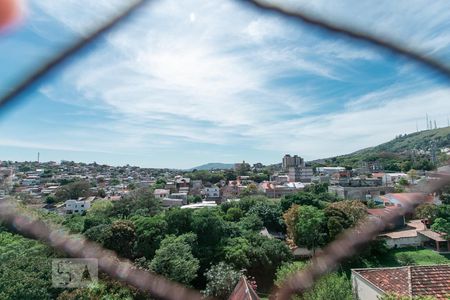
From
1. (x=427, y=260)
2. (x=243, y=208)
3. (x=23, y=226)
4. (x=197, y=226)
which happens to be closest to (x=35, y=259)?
(x=197, y=226)

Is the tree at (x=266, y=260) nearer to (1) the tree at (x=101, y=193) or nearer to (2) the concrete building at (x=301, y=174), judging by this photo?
(1) the tree at (x=101, y=193)

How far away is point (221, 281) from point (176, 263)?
1450 mm

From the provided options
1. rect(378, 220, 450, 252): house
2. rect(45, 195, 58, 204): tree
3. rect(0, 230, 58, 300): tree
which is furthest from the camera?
rect(45, 195, 58, 204): tree

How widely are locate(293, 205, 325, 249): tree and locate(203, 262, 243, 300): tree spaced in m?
3.45

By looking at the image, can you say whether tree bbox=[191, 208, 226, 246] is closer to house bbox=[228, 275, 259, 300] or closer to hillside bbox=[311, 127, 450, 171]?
house bbox=[228, 275, 259, 300]

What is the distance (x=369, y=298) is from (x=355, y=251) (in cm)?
770

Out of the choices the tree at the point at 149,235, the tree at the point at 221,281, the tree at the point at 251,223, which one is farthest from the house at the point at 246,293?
the tree at the point at 251,223

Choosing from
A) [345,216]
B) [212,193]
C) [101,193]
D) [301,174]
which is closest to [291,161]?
[301,174]

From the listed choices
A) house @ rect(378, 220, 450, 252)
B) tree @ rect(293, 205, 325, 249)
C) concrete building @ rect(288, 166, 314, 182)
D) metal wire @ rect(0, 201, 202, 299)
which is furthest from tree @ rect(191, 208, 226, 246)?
concrete building @ rect(288, 166, 314, 182)

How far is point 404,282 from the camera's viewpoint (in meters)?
6.56

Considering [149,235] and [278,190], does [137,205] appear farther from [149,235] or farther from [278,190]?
[278,190]

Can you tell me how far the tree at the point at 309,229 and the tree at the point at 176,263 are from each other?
4.32 meters

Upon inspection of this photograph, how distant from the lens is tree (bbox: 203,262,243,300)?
906 cm

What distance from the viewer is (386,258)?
14.2 m
